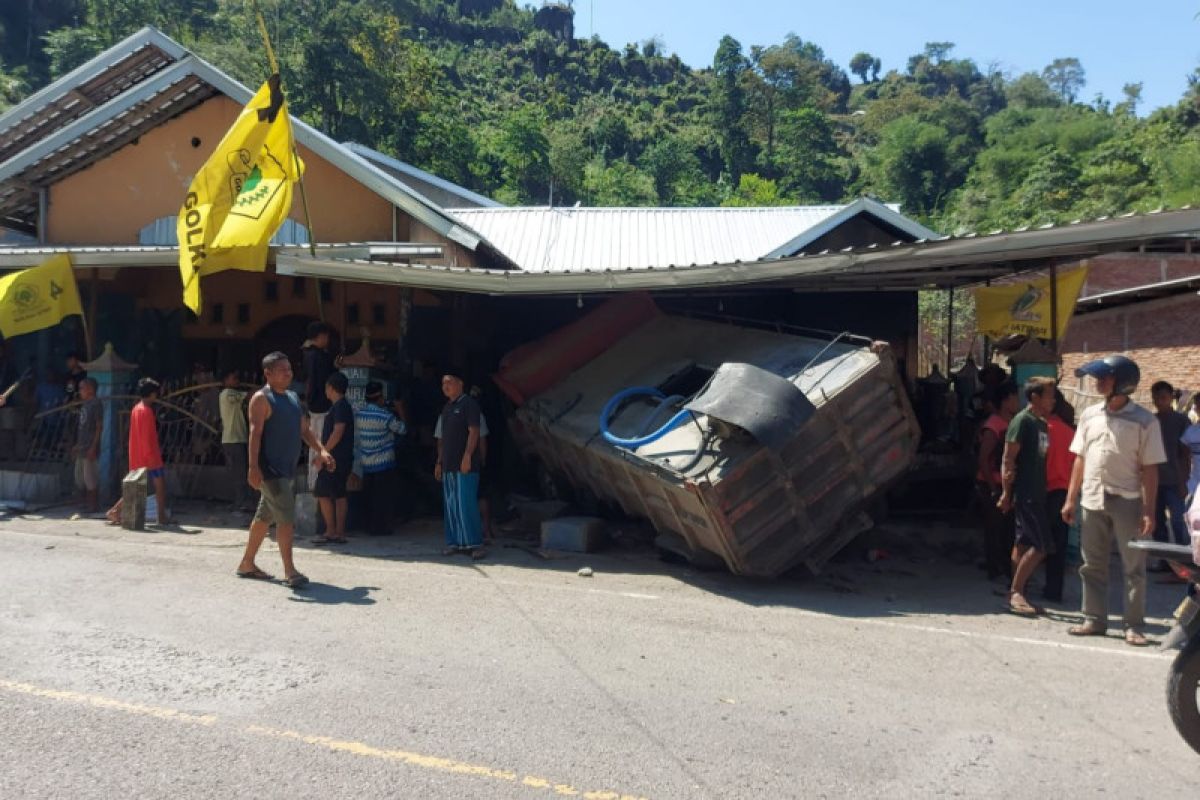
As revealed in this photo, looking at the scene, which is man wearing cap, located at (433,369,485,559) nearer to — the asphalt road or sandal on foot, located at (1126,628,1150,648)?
the asphalt road

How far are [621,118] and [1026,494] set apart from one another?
84076mm

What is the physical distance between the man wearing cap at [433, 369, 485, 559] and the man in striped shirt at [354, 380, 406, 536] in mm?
1041

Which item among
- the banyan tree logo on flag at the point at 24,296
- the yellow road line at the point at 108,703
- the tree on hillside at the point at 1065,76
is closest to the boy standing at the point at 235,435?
the banyan tree logo on flag at the point at 24,296

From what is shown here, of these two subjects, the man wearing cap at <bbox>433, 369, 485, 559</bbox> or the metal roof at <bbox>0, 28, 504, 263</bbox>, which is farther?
the metal roof at <bbox>0, 28, 504, 263</bbox>

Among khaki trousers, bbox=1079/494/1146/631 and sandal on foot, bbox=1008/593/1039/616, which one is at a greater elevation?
khaki trousers, bbox=1079/494/1146/631

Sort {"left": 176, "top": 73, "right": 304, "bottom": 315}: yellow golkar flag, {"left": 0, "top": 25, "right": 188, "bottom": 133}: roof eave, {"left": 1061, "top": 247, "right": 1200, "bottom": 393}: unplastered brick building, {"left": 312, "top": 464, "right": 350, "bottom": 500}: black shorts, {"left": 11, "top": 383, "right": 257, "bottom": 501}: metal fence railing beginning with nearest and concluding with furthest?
{"left": 312, "top": 464, "right": 350, "bottom": 500}: black shorts, {"left": 176, "top": 73, "right": 304, "bottom": 315}: yellow golkar flag, {"left": 11, "top": 383, "right": 257, "bottom": 501}: metal fence railing, {"left": 0, "top": 25, "right": 188, "bottom": 133}: roof eave, {"left": 1061, "top": 247, "right": 1200, "bottom": 393}: unplastered brick building

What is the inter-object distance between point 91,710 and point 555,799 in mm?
2507

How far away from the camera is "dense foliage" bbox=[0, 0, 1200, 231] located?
3803 centimetres

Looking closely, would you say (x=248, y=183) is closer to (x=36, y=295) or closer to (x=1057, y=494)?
(x=36, y=295)

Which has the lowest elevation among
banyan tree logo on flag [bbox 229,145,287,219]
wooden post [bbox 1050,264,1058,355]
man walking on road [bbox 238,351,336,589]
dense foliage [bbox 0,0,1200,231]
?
man walking on road [bbox 238,351,336,589]

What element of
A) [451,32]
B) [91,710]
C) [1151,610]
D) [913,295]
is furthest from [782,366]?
[451,32]

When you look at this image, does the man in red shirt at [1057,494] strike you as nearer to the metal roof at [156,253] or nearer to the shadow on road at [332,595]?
the shadow on road at [332,595]

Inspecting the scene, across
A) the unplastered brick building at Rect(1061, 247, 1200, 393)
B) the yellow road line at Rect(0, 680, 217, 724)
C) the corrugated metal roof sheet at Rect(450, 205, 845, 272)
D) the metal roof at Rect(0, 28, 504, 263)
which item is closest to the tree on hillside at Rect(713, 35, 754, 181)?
the unplastered brick building at Rect(1061, 247, 1200, 393)

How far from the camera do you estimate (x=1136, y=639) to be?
602 centimetres
